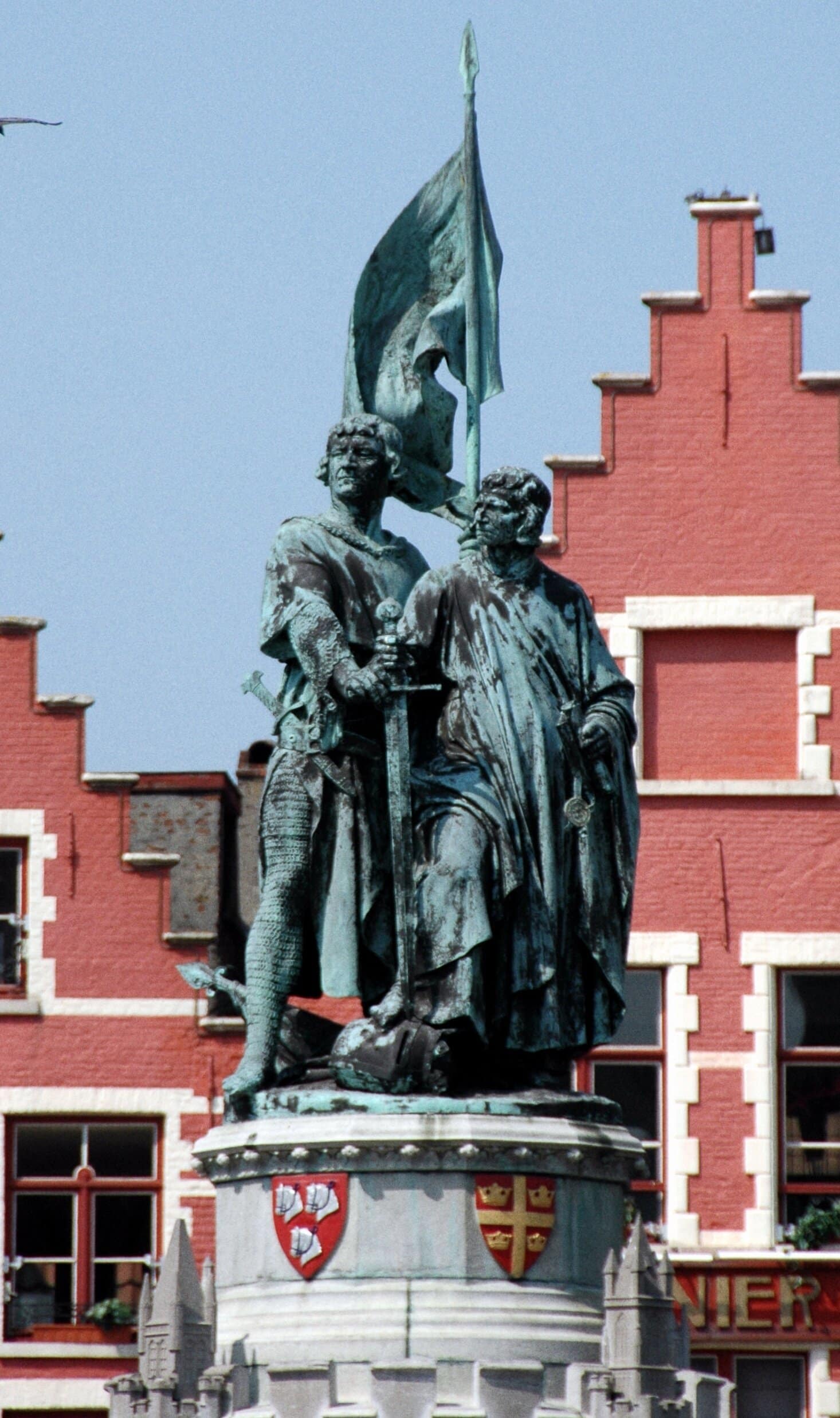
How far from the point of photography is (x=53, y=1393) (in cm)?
3200

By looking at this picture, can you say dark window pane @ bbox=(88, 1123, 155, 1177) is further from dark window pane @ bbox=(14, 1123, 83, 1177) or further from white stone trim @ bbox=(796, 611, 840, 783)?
white stone trim @ bbox=(796, 611, 840, 783)

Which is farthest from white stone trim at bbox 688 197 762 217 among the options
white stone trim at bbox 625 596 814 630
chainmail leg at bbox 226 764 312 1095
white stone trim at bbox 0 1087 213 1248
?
chainmail leg at bbox 226 764 312 1095

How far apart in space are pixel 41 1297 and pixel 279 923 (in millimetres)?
16797

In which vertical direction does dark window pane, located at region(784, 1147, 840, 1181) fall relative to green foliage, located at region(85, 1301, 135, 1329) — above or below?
above

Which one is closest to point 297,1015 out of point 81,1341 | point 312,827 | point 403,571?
point 312,827

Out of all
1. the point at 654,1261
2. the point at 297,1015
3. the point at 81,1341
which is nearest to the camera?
the point at 654,1261

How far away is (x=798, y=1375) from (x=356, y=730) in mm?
17065

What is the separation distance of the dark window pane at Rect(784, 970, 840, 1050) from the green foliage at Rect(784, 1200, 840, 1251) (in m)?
1.44

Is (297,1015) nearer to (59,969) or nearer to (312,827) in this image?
(312,827)

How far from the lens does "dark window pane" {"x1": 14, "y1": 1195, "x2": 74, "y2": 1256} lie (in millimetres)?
32531

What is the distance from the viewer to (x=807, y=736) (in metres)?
33.3

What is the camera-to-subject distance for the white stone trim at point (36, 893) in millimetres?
33031

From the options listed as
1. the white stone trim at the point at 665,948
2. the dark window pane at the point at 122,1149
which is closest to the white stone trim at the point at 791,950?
the white stone trim at the point at 665,948

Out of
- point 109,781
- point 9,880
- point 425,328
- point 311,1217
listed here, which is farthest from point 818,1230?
point 311,1217
